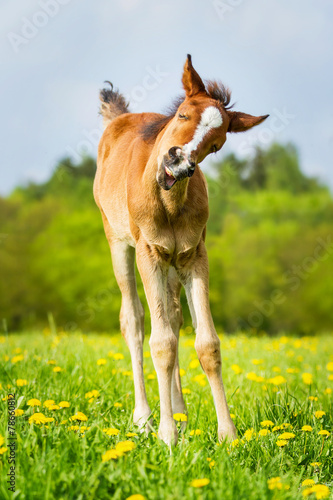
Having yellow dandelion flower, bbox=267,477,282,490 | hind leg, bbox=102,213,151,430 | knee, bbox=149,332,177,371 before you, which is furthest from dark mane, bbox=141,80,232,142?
yellow dandelion flower, bbox=267,477,282,490

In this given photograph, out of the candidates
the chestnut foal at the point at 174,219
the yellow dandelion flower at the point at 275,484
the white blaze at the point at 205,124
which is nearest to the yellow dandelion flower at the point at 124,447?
the chestnut foal at the point at 174,219

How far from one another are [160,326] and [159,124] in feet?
4.34

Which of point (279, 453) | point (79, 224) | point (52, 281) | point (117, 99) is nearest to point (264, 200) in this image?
point (79, 224)

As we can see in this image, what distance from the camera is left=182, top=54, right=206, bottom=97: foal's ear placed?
306cm

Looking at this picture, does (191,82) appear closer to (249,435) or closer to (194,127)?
(194,127)

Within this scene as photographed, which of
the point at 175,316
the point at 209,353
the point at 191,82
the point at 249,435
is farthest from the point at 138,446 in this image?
the point at 191,82

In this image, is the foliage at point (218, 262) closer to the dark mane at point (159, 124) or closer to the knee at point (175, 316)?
the knee at point (175, 316)

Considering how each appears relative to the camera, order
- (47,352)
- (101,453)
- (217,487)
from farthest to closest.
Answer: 1. (47,352)
2. (101,453)
3. (217,487)

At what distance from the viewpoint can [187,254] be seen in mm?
3408

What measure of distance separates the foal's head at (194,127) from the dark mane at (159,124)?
19 centimetres

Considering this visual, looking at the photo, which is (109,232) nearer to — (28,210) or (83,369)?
(83,369)

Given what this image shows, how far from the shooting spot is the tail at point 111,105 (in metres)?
4.95

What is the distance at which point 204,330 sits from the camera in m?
3.33

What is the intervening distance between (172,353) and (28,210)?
2755cm
